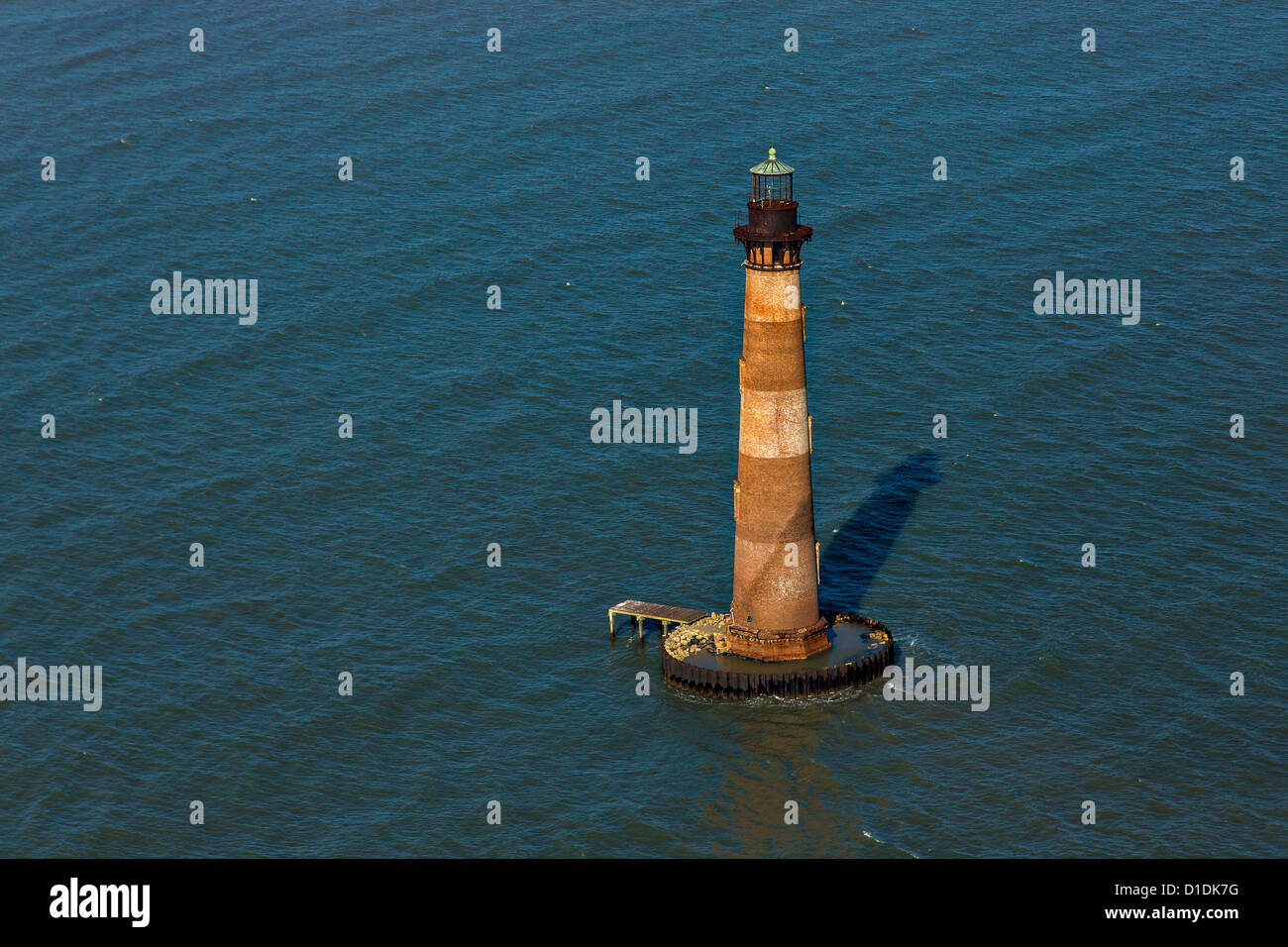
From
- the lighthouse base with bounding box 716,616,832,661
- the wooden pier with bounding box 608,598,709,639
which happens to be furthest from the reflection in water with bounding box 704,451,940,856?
the wooden pier with bounding box 608,598,709,639

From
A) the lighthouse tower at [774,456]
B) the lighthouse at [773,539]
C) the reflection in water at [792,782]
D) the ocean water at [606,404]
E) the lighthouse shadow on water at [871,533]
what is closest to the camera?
the reflection in water at [792,782]

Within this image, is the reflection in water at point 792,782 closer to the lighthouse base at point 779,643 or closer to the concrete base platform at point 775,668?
the concrete base platform at point 775,668

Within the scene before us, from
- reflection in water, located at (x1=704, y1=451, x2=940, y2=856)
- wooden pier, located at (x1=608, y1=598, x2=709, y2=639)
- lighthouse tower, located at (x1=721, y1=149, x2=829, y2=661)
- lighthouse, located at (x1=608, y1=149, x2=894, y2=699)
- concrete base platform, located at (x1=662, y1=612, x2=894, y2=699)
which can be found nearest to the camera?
reflection in water, located at (x1=704, y1=451, x2=940, y2=856)

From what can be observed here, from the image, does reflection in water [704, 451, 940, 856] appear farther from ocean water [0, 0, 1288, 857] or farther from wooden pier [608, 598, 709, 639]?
wooden pier [608, 598, 709, 639]

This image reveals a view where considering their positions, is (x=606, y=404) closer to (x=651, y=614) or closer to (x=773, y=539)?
(x=651, y=614)

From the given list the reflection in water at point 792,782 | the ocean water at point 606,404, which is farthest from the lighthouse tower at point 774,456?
the ocean water at point 606,404

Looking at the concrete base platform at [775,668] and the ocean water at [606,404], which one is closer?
the ocean water at [606,404]

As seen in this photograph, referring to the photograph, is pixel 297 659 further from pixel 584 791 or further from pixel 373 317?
pixel 373 317
